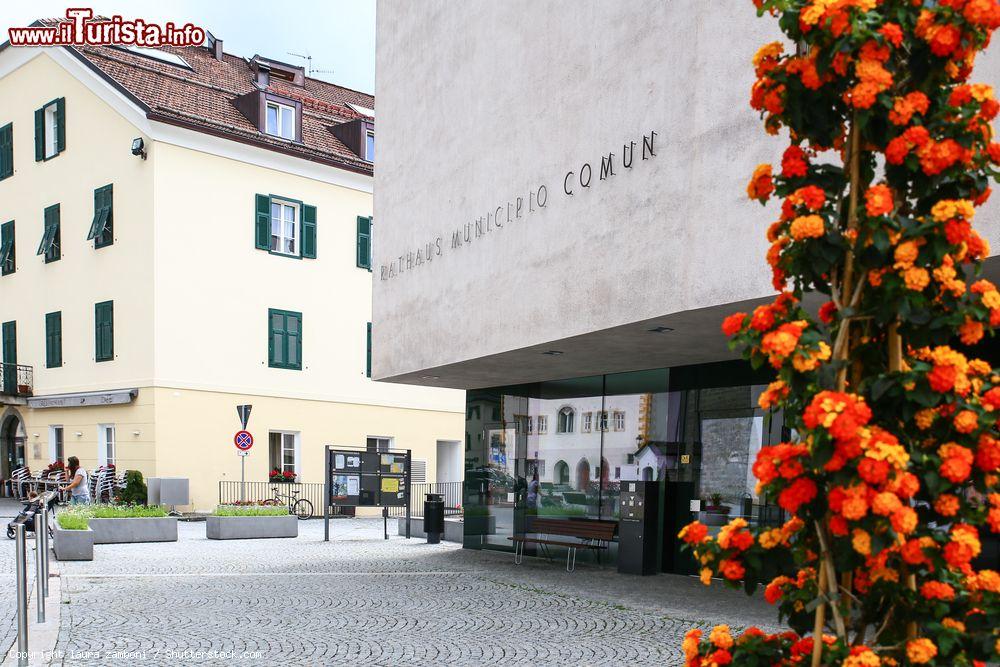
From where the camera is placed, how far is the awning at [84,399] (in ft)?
87.0

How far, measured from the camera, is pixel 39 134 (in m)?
30.8

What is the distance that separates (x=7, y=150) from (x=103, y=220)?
7.12 metres

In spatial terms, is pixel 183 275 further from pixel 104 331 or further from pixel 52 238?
pixel 52 238

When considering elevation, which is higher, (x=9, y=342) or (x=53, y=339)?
(x=53, y=339)

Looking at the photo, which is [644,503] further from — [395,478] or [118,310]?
[118,310]

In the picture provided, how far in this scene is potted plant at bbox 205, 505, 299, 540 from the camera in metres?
19.7

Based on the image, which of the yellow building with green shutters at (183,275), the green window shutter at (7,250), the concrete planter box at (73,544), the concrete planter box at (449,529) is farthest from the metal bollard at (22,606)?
the green window shutter at (7,250)

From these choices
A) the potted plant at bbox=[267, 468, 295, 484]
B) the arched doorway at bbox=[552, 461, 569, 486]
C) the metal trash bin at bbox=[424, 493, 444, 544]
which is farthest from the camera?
the potted plant at bbox=[267, 468, 295, 484]

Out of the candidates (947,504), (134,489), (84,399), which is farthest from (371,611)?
(84,399)

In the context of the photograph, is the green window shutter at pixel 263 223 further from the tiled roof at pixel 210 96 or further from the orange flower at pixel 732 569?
the orange flower at pixel 732 569

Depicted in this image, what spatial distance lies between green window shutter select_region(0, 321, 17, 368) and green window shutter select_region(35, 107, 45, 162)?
518cm

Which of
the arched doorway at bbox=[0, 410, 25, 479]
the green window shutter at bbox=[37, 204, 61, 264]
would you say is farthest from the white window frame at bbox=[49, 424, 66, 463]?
the green window shutter at bbox=[37, 204, 61, 264]

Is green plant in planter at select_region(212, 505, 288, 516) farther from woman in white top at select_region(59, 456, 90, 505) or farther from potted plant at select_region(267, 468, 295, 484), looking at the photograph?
potted plant at select_region(267, 468, 295, 484)

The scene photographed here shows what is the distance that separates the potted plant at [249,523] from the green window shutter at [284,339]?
8.60 metres
